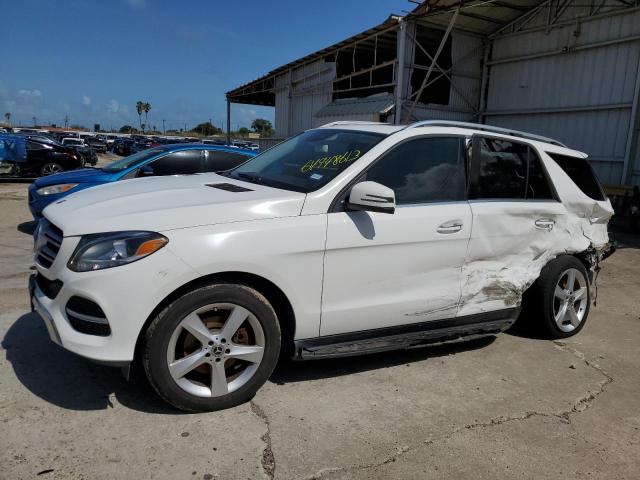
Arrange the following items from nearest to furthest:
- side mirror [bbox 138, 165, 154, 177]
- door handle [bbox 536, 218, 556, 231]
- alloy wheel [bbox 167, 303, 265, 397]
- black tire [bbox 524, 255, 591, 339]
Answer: alloy wheel [bbox 167, 303, 265, 397]
door handle [bbox 536, 218, 556, 231]
black tire [bbox 524, 255, 591, 339]
side mirror [bbox 138, 165, 154, 177]

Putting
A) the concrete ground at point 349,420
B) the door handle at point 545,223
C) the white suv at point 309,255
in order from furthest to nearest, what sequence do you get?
1. the door handle at point 545,223
2. the white suv at point 309,255
3. the concrete ground at point 349,420

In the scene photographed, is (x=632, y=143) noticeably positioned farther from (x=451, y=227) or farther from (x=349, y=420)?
(x=349, y=420)

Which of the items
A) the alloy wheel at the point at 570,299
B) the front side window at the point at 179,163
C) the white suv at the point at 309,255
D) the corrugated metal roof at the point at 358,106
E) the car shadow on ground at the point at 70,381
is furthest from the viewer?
the corrugated metal roof at the point at 358,106

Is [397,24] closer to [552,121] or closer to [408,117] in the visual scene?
[408,117]

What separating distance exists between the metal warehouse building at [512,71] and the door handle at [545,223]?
35.4ft

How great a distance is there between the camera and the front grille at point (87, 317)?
2748 millimetres

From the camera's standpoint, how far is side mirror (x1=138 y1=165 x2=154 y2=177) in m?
7.42

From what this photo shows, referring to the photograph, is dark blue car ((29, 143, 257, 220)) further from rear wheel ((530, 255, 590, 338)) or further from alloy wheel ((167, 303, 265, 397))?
alloy wheel ((167, 303, 265, 397))

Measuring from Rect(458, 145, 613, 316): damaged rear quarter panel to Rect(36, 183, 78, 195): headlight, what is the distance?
603cm

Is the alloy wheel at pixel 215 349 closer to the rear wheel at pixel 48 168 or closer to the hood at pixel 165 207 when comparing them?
the hood at pixel 165 207

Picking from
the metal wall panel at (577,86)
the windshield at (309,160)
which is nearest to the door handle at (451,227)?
the windshield at (309,160)

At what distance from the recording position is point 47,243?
3113 millimetres

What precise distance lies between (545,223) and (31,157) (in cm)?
1633

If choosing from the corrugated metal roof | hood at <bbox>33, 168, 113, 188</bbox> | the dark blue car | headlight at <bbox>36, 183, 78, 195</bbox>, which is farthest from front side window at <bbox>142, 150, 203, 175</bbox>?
the corrugated metal roof
